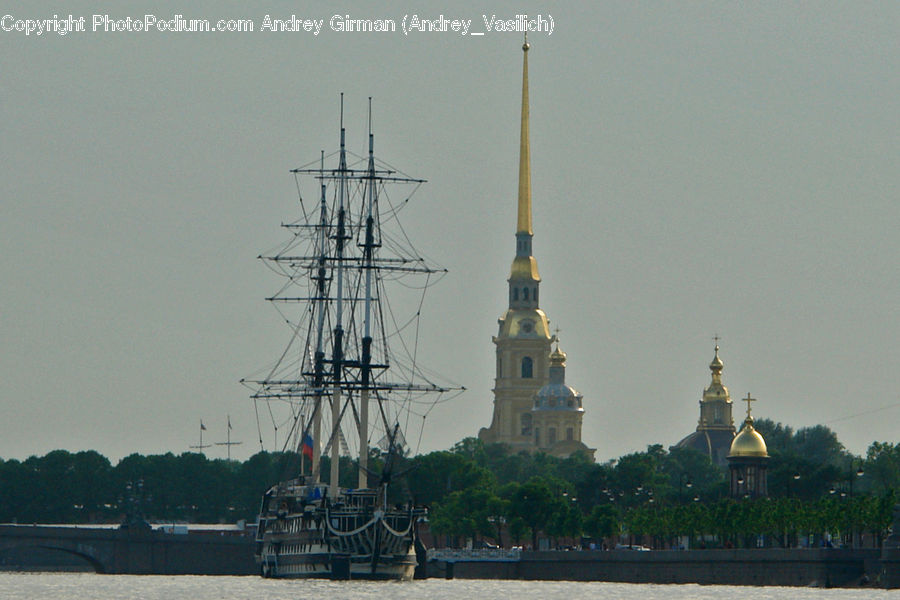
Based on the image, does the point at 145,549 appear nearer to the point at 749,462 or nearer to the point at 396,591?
the point at 749,462

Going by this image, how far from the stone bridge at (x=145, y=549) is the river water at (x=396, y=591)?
26.0m

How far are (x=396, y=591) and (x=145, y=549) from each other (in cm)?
5741

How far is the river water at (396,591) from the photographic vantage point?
117 meters

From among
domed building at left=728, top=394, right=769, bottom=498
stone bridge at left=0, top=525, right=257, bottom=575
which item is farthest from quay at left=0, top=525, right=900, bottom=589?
domed building at left=728, top=394, right=769, bottom=498

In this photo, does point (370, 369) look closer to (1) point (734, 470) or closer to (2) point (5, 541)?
(2) point (5, 541)

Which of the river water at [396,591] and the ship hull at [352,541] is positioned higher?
the ship hull at [352,541]

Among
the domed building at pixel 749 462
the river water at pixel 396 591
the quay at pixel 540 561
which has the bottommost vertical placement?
the river water at pixel 396 591

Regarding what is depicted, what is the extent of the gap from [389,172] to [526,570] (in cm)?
2402

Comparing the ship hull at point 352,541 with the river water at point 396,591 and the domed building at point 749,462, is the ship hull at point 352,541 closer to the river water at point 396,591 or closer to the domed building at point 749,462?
the river water at point 396,591

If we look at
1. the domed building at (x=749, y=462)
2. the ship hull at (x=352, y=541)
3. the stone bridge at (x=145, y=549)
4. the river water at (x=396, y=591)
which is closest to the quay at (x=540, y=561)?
the stone bridge at (x=145, y=549)

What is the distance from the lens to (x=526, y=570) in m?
153

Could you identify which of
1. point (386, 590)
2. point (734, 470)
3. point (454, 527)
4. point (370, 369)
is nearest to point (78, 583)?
point (370, 369)

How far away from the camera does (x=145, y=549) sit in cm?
17938

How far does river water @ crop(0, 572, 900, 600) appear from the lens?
11712cm
